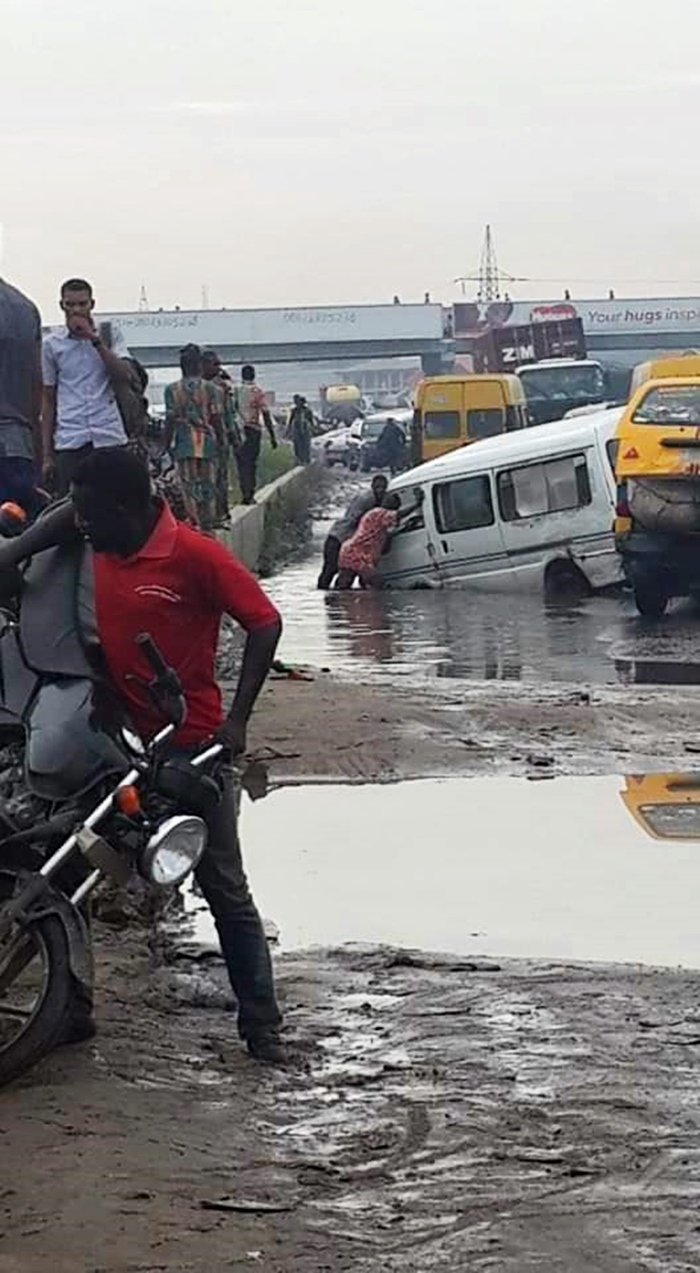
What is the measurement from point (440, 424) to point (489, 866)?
89.3ft

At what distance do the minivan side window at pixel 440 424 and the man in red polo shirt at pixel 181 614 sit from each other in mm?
29389

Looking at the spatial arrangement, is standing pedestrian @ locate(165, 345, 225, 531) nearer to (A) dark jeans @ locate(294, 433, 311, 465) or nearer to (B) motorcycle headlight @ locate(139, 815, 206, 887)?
(B) motorcycle headlight @ locate(139, 815, 206, 887)

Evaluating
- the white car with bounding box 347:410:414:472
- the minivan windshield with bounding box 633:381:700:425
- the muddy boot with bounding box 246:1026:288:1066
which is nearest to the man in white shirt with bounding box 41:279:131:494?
the muddy boot with bounding box 246:1026:288:1066

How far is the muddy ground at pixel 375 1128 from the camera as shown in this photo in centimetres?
473

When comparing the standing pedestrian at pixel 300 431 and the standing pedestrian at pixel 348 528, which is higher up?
the standing pedestrian at pixel 348 528

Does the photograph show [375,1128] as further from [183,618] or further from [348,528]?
[348,528]

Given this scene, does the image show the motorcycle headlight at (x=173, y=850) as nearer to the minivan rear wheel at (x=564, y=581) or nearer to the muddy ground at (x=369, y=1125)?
the muddy ground at (x=369, y=1125)

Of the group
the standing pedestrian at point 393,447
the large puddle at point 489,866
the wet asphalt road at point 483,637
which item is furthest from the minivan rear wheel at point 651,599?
the standing pedestrian at point 393,447

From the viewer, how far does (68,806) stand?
5.89 meters

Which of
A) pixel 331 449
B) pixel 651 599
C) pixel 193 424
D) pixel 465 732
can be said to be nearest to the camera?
pixel 465 732

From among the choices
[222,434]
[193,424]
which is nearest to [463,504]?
[222,434]

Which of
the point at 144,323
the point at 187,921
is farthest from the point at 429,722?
the point at 144,323

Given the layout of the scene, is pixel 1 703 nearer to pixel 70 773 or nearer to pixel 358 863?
pixel 70 773

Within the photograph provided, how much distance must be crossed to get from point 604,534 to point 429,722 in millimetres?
10305
